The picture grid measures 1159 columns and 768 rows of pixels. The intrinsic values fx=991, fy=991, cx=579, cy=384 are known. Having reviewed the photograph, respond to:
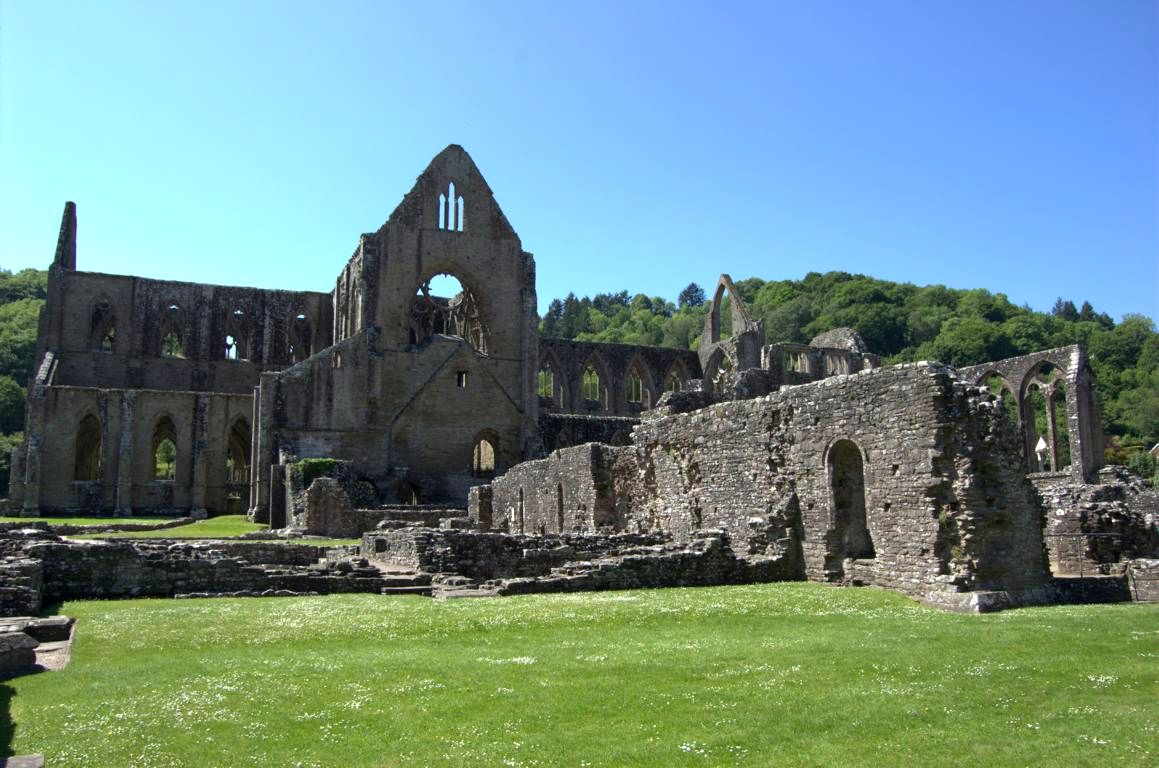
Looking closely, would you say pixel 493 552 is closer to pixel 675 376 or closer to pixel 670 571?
pixel 670 571

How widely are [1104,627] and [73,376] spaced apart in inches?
2363

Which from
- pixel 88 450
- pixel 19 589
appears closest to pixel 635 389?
pixel 88 450

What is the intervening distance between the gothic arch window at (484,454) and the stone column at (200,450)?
13986mm

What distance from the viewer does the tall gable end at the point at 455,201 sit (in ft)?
175

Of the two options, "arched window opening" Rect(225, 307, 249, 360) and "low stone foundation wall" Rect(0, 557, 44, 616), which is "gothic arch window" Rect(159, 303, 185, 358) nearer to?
"arched window opening" Rect(225, 307, 249, 360)

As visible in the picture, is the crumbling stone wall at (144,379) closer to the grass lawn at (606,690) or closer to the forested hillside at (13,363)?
the forested hillside at (13,363)

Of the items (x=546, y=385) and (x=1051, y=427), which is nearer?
(x=1051, y=427)

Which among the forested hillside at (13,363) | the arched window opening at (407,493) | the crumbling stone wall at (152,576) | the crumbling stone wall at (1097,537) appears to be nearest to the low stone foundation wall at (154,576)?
the crumbling stone wall at (152,576)

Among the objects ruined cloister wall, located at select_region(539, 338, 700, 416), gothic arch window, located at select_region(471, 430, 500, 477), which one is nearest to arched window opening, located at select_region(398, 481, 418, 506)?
gothic arch window, located at select_region(471, 430, 500, 477)

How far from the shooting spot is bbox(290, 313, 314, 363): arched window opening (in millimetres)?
64562

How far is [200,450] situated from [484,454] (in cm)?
1568

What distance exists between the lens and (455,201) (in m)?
54.5

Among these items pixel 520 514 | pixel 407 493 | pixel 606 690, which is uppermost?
pixel 407 493

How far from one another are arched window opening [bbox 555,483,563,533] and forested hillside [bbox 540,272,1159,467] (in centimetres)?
4906
